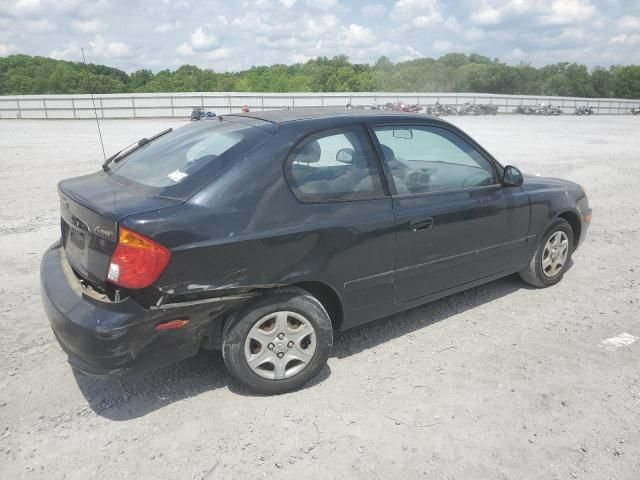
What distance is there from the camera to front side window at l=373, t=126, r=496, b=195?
358 centimetres

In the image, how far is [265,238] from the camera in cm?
288

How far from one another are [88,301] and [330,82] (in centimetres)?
9480

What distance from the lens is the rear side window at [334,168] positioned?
3115 millimetres

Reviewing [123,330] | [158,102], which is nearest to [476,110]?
[158,102]

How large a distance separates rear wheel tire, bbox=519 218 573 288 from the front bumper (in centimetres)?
310

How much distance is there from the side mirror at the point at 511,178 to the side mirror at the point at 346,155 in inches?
56.5

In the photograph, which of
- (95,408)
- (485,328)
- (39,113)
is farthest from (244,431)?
(39,113)

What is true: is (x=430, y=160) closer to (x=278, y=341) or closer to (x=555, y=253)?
(x=555, y=253)

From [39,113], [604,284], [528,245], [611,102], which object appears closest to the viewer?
[528,245]

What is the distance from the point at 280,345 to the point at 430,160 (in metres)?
2.03

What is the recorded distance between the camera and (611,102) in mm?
63688

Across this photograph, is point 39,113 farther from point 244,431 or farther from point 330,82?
point 330,82

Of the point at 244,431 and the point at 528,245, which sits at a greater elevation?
the point at 528,245

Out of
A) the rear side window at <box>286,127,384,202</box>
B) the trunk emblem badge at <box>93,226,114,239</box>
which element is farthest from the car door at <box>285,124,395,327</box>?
the trunk emblem badge at <box>93,226,114,239</box>
